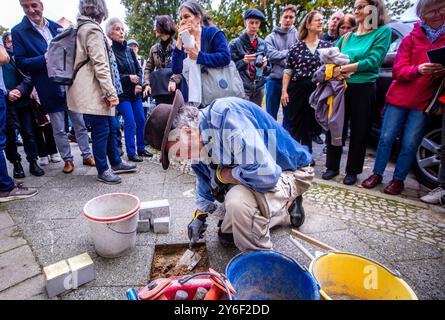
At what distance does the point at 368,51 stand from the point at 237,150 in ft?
8.08

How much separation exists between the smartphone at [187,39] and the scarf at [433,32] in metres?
2.57

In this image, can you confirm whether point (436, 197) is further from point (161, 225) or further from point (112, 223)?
point (112, 223)

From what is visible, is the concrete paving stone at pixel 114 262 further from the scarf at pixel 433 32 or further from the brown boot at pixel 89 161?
the scarf at pixel 433 32

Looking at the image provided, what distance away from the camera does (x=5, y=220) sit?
8.75 feet

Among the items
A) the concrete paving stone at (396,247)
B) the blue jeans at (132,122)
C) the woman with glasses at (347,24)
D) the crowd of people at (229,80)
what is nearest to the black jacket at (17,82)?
the crowd of people at (229,80)

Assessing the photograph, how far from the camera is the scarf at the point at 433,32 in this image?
278cm

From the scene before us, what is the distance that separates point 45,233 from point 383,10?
434 centimetres

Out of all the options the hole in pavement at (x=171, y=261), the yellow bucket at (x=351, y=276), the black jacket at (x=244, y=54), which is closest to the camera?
the yellow bucket at (x=351, y=276)

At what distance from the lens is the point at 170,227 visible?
255 centimetres

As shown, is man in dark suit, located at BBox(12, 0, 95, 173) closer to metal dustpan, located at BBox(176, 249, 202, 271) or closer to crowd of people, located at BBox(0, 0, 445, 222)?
crowd of people, located at BBox(0, 0, 445, 222)

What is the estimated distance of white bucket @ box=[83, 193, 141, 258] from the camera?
1.93 meters

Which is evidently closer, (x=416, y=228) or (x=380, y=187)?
(x=416, y=228)
